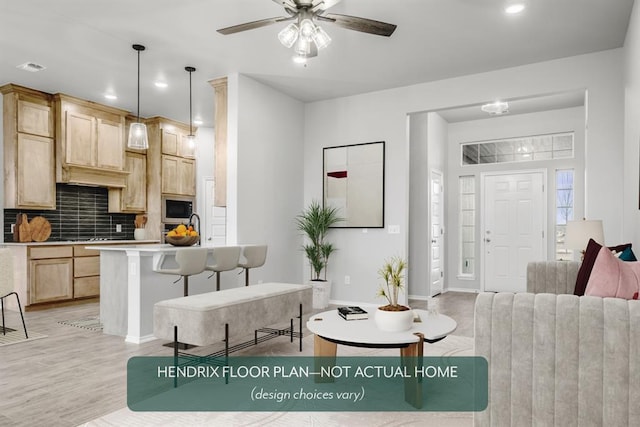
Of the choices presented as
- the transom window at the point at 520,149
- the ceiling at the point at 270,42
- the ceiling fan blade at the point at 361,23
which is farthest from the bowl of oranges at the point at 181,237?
the transom window at the point at 520,149

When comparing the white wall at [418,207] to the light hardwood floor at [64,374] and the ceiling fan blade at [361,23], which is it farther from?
the ceiling fan blade at [361,23]

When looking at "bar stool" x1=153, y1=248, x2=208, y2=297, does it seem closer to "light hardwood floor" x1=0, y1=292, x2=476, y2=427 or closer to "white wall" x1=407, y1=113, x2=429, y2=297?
"light hardwood floor" x1=0, y1=292, x2=476, y2=427

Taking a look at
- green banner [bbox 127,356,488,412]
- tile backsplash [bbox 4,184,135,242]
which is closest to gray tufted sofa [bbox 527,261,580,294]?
green banner [bbox 127,356,488,412]

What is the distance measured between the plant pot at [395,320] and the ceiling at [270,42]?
8.01ft

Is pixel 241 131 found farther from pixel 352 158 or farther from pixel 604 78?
pixel 604 78

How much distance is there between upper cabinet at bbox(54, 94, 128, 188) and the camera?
596 cm

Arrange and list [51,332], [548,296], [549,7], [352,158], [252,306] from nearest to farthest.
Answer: [548,296], [252,306], [549,7], [51,332], [352,158]

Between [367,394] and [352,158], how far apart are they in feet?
12.4

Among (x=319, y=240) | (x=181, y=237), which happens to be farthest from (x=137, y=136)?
(x=319, y=240)

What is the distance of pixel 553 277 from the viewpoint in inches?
139

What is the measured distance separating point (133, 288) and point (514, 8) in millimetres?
4103

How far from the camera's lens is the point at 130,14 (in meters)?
3.73

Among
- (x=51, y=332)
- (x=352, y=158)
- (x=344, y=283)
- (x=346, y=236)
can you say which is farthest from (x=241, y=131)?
(x=51, y=332)

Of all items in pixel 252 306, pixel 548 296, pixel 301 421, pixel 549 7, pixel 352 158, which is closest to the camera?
pixel 548 296
